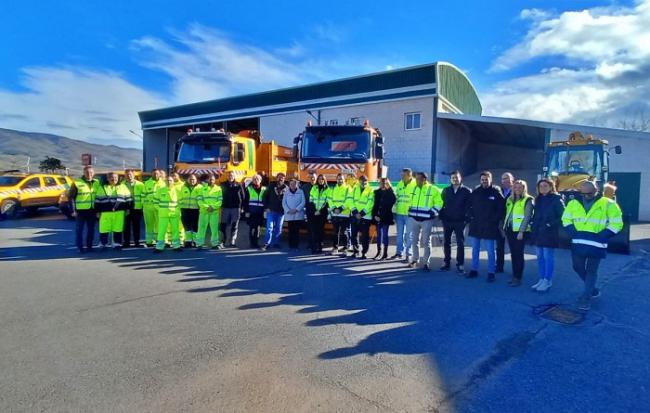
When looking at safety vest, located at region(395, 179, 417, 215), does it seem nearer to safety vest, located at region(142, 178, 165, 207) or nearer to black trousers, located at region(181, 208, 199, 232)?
black trousers, located at region(181, 208, 199, 232)

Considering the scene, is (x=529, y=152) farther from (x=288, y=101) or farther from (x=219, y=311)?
(x=219, y=311)

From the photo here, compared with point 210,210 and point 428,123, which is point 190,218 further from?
point 428,123

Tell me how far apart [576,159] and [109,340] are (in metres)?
13.6

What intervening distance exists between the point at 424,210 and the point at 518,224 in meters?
1.67

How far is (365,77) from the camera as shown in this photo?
2092 centimetres

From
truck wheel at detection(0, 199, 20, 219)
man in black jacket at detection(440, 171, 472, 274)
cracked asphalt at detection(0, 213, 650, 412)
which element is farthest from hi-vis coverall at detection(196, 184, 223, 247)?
truck wheel at detection(0, 199, 20, 219)

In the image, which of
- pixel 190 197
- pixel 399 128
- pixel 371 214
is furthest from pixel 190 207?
pixel 399 128

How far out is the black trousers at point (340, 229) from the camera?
28.2 feet

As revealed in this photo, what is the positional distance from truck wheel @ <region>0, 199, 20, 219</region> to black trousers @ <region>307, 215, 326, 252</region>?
13.5 metres

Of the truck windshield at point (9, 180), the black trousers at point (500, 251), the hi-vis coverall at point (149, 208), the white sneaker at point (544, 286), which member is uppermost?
the truck windshield at point (9, 180)

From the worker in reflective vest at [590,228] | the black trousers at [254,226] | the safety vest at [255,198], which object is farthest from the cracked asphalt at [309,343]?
the safety vest at [255,198]

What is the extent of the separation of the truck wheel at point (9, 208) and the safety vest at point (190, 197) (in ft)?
35.7

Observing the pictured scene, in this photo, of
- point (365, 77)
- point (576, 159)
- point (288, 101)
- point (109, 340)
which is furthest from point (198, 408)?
point (288, 101)

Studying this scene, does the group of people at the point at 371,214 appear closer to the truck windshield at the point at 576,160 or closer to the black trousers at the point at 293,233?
the black trousers at the point at 293,233
